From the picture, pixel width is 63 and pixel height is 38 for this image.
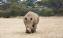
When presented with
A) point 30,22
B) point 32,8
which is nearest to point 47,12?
point 32,8

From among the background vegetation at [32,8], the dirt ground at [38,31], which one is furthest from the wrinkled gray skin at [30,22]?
the background vegetation at [32,8]

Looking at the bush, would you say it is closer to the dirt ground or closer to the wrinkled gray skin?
the dirt ground

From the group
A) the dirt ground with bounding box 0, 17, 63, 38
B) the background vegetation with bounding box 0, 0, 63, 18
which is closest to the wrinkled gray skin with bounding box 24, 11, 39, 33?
the dirt ground with bounding box 0, 17, 63, 38

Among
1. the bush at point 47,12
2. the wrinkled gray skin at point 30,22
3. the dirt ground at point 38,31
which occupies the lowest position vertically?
the bush at point 47,12

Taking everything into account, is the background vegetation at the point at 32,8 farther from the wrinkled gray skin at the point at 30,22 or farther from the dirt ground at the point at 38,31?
the wrinkled gray skin at the point at 30,22

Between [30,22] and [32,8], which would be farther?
[32,8]

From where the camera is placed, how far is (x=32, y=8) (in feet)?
73.5

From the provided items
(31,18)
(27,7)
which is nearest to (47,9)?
(27,7)

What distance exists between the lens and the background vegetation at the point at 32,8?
849 inches

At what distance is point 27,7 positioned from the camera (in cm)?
2255

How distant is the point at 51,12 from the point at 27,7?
2.39 m

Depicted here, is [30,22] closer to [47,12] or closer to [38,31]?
[38,31]

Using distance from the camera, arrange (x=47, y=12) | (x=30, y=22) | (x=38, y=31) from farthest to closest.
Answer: (x=47, y=12)
(x=38, y=31)
(x=30, y=22)

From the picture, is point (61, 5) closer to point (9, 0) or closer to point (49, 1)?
point (49, 1)
